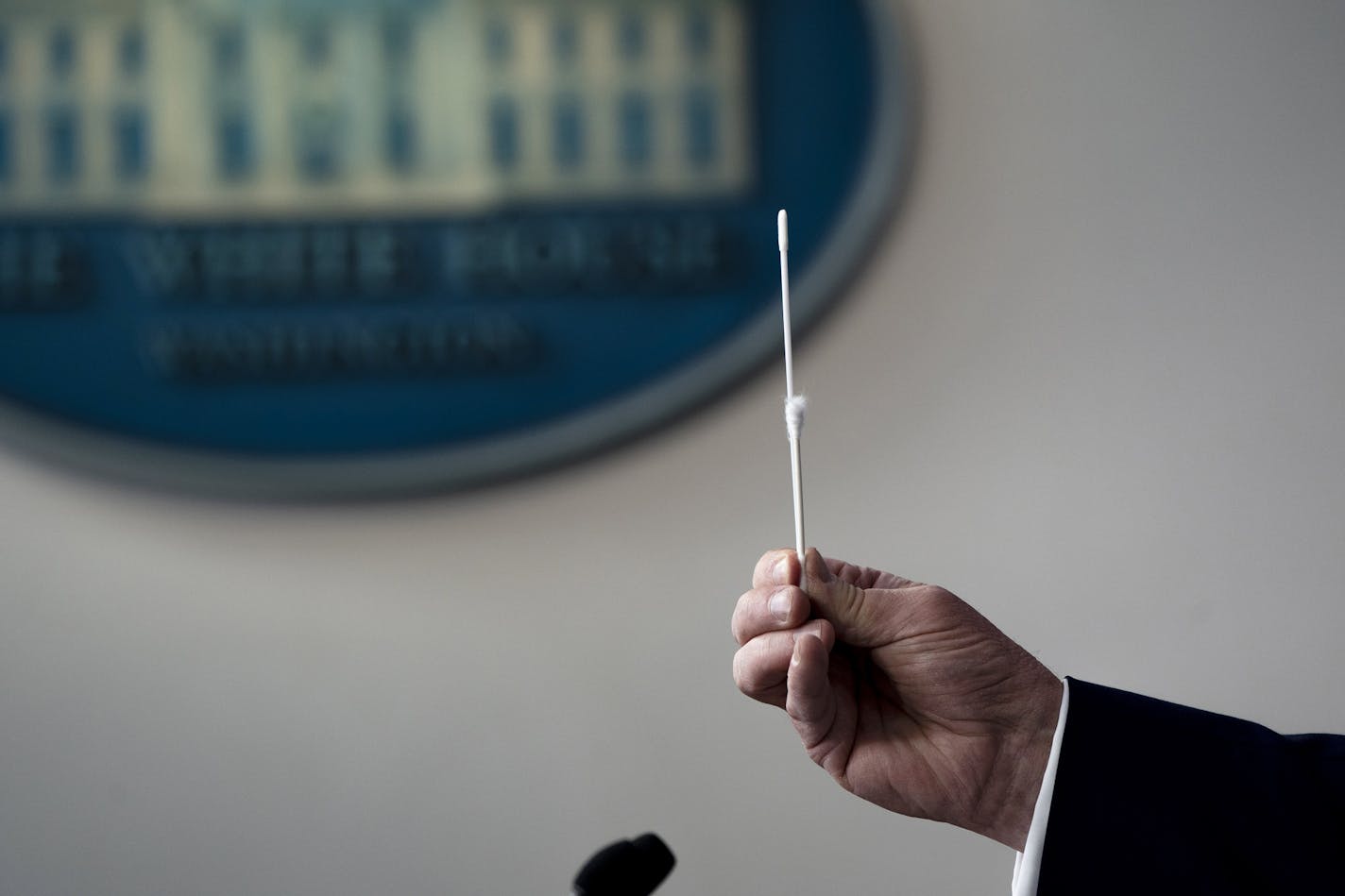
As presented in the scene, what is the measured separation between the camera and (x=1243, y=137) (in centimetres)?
122

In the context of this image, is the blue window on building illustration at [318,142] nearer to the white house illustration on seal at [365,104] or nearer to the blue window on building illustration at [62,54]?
the white house illustration on seal at [365,104]

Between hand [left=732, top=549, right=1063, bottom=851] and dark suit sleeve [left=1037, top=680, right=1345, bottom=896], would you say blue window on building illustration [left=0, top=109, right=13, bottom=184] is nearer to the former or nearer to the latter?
hand [left=732, top=549, right=1063, bottom=851]

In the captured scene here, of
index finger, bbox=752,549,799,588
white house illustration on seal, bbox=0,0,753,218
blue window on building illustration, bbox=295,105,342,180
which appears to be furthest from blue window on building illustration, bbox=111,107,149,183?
index finger, bbox=752,549,799,588

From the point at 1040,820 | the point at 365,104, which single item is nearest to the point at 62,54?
the point at 365,104

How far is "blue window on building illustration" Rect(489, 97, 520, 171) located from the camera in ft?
3.82

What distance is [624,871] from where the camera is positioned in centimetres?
64

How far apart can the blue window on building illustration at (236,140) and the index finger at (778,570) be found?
661 millimetres

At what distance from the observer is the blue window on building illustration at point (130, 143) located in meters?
1.13

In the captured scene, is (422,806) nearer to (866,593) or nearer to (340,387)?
(340,387)

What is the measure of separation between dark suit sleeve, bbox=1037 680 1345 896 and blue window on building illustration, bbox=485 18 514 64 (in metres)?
0.77

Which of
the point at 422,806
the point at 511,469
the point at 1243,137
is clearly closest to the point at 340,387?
the point at 511,469

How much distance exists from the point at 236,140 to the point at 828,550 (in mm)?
681

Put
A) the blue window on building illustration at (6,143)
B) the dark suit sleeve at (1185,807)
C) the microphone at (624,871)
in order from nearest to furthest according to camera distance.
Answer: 1. the microphone at (624,871)
2. the dark suit sleeve at (1185,807)
3. the blue window on building illustration at (6,143)

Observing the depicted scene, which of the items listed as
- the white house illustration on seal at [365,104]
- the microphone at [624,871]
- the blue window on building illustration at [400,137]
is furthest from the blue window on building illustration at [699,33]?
the microphone at [624,871]
